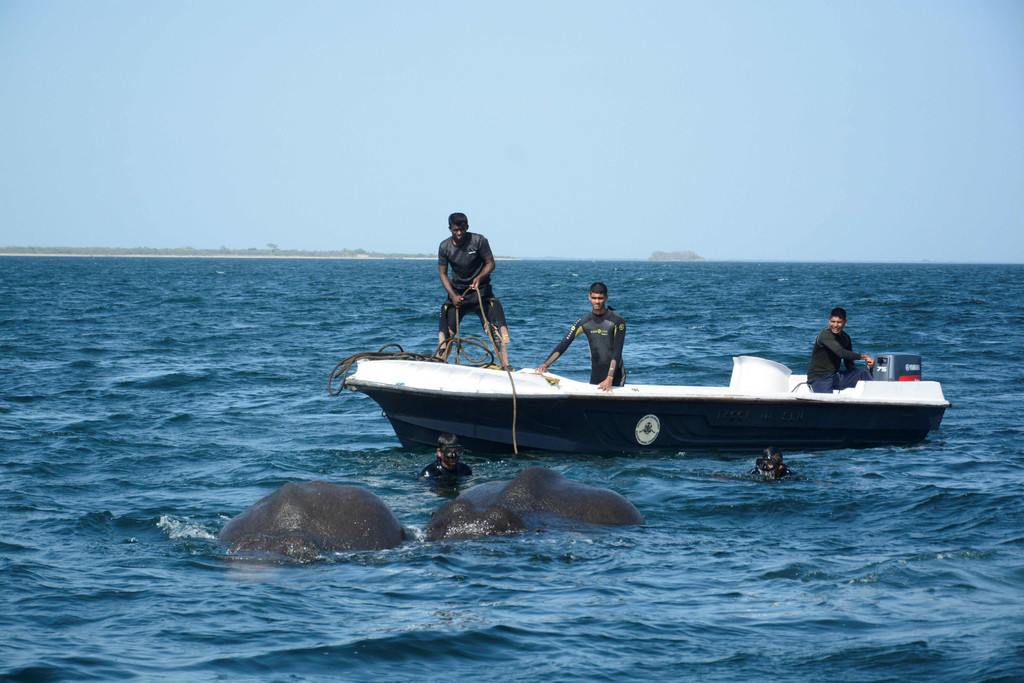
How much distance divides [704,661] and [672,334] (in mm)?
23613

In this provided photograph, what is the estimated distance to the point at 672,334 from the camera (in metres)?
29.0

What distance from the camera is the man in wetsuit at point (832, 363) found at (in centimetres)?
1267

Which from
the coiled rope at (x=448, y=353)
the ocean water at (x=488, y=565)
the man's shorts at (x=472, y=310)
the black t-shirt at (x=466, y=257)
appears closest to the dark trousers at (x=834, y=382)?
the ocean water at (x=488, y=565)

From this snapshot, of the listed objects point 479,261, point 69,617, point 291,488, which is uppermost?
point 479,261

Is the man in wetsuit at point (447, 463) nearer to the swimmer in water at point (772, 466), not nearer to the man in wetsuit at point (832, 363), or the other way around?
the swimmer in water at point (772, 466)

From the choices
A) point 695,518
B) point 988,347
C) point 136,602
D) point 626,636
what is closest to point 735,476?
point 695,518

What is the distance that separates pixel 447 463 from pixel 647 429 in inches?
113

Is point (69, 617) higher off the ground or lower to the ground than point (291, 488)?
lower

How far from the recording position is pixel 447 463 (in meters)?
9.99

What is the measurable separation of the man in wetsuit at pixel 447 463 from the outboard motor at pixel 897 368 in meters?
6.04

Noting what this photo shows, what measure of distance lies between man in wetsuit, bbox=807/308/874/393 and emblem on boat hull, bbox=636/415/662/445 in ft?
8.16

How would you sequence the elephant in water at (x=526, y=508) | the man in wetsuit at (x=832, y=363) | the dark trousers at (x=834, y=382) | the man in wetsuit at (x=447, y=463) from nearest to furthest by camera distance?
the elephant in water at (x=526, y=508)
the man in wetsuit at (x=447, y=463)
the man in wetsuit at (x=832, y=363)
the dark trousers at (x=834, y=382)

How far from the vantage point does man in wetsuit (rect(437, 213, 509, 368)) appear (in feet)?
38.4

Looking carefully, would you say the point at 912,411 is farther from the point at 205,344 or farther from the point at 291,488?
the point at 205,344
